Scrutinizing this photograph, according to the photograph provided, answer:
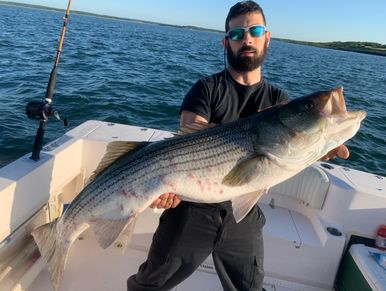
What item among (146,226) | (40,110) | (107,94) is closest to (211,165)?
(146,226)

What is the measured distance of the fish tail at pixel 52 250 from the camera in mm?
3340

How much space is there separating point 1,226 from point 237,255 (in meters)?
2.13

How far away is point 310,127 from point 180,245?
150cm

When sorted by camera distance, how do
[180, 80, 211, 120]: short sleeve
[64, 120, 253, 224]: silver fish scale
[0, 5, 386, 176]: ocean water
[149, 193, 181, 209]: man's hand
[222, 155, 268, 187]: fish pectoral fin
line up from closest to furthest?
[222, 155, 268, 187]: fish pectoral fin < [64, 120, 253, 224]: silver fish scale < [149, 193, 181, 209]: man's hand < [180, 80, 211, 120]: short sleeve < [0, 5, 386, 176]: ocean water

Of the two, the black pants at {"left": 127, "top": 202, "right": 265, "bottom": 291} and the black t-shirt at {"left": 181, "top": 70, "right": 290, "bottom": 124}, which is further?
the black t-shirt at {"left": 181, "top": 70, "right": 290, "bottom": 124}

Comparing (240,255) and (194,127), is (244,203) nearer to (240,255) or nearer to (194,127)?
(240,255)

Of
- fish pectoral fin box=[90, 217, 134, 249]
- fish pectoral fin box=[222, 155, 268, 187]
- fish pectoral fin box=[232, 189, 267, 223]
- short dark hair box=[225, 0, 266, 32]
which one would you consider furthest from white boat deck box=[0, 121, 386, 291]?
short dark hair box=[225, 0, 266, 32]

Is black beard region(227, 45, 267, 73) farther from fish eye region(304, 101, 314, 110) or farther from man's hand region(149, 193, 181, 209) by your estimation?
man's hand region(149, 193, 181, 209)

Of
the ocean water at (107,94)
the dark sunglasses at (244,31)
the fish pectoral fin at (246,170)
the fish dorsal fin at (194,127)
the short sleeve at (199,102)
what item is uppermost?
the dark sunglasses at (244,31)

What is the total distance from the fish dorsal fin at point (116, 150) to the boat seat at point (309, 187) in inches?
99.6

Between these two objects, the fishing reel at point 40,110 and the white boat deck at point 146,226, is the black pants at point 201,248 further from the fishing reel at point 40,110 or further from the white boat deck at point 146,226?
the fishing reel at point 40,110

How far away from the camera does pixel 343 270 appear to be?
Result: 173 inches

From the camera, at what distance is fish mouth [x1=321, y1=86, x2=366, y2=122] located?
8.77 feet

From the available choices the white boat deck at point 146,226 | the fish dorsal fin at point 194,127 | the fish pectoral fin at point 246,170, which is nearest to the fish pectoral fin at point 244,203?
the fish pectoral fin at point 246,170
